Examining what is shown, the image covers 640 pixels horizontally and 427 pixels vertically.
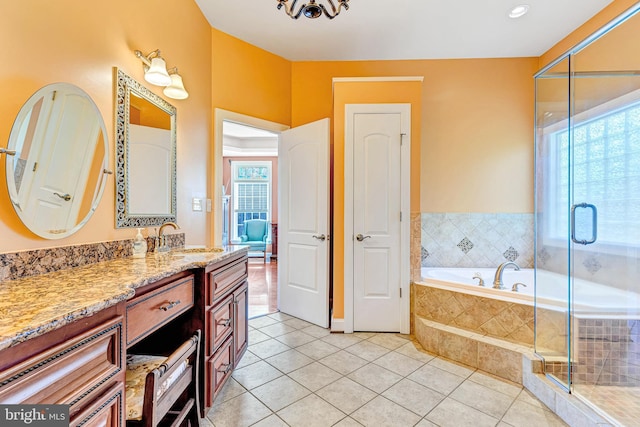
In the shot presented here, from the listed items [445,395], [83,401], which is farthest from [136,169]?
[445,395]

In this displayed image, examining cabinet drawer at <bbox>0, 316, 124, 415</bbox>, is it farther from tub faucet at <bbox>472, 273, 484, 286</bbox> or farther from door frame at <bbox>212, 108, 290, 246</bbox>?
tub faucet at <bbox>472, 273, 484, 286</bbox>

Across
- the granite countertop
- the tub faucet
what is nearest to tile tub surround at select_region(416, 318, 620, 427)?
the tub faucet

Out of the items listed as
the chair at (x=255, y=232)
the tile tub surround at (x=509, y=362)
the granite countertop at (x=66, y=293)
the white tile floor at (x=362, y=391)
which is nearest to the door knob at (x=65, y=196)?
the granite countertop at (x=66, y=293)

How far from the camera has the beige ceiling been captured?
2.40 metres

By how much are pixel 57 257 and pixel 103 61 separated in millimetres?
998

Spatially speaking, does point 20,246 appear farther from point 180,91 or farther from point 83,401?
point 180,91

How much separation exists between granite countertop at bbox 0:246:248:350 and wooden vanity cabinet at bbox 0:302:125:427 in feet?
0.14

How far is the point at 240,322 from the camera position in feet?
6.48

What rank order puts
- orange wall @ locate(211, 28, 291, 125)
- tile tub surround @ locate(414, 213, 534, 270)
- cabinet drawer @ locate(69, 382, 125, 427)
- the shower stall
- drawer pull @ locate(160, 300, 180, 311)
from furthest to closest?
tile tub surround @ locate(414, 213, 534, 270)
orange wall @ locate(211, 28, 291, 125)
the shower stall
drawer pull @ locate(160, 300, 180, 311)
cabinet drawer @ locate(69, 382, 125, 427)

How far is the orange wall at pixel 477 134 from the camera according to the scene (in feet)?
10.3

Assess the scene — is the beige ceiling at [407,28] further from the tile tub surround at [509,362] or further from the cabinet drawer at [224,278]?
the tile tub surround at [509,362]

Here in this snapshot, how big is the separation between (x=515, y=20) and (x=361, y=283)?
283 cm

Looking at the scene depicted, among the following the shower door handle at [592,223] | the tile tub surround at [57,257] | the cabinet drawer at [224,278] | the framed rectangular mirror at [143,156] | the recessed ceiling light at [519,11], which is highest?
the recessed ceiling light at [519,11]

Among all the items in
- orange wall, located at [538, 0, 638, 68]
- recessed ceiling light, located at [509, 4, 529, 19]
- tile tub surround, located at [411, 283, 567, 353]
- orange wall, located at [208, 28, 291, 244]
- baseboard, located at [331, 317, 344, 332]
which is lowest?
baseboard, located at [331, 317, 344, 332]
